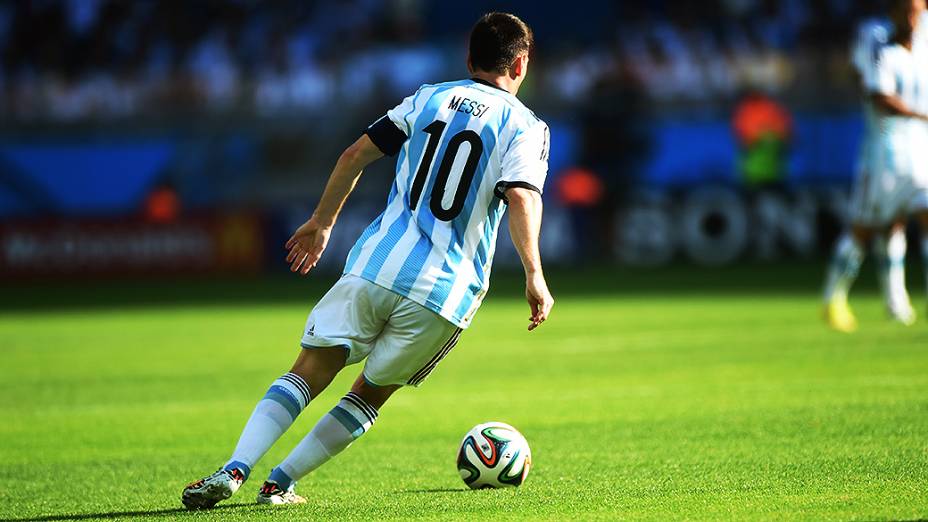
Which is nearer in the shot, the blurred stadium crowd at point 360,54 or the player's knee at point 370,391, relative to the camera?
the player's knee at point 370,391

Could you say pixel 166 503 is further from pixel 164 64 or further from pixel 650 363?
pixel 164 64

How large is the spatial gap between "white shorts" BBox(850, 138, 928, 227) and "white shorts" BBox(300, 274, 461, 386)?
6800mm

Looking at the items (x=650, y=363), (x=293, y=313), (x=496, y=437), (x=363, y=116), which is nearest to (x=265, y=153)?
(x=363, y=116)

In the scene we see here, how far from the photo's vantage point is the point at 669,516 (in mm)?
4773

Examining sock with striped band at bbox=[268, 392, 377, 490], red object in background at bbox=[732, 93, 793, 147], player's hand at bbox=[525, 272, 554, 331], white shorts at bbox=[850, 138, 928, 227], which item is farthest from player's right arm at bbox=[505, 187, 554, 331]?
red object in background at bbox=[732, 93, 793, 147]

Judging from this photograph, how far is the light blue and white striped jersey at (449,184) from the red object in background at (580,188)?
18065 millimetres

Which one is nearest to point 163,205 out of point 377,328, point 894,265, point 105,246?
point 105,246

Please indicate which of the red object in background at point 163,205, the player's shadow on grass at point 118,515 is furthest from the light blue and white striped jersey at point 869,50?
the red object in background at point 163,205

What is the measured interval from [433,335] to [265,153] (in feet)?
65.9

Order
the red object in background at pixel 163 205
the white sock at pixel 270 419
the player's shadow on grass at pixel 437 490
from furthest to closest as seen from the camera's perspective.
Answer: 1. the red object in background at pixel 163 205
2. the player's shadow on grass at pixel 437 490
3. the white sock at pixel 270 419

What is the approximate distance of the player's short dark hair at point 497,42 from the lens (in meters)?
5.19

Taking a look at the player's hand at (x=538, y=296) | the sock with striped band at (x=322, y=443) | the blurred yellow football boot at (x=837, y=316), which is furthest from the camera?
the blurred yellow football boot at (x=837, y=316)

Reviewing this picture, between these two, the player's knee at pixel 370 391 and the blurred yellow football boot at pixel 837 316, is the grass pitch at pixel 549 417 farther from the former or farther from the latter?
the player's knee at pixel 370 391

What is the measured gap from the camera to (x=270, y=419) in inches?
203
